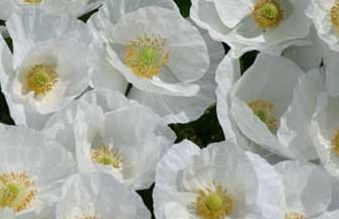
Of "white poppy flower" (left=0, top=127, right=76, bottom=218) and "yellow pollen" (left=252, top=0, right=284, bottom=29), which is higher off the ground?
"yellow pollen" (left=252, top=0, right=284, bottom=29)

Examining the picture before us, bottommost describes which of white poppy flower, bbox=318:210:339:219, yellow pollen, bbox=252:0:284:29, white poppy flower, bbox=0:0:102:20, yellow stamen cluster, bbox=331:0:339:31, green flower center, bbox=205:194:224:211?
white poppy flower, bbox=318:210:339:219

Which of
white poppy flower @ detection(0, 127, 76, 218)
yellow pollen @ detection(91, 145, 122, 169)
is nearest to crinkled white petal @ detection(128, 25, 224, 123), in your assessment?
yellow pollen @ detection(91, 145, 122, 169)

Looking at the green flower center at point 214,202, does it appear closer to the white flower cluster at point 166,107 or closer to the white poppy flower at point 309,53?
the white flower cluster at point 166,107

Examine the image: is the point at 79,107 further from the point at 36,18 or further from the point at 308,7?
the point at 308,7

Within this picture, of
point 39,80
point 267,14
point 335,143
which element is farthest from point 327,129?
point 39,80

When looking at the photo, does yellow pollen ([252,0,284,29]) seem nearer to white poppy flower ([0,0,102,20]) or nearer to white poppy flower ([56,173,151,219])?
white poppy flower ([0,0,102,20])

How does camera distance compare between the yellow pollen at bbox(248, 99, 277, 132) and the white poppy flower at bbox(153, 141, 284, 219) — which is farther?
the yellow pollen at bbox(248, 99, 277, 132)

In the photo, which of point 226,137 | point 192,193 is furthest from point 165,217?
point 226,137
